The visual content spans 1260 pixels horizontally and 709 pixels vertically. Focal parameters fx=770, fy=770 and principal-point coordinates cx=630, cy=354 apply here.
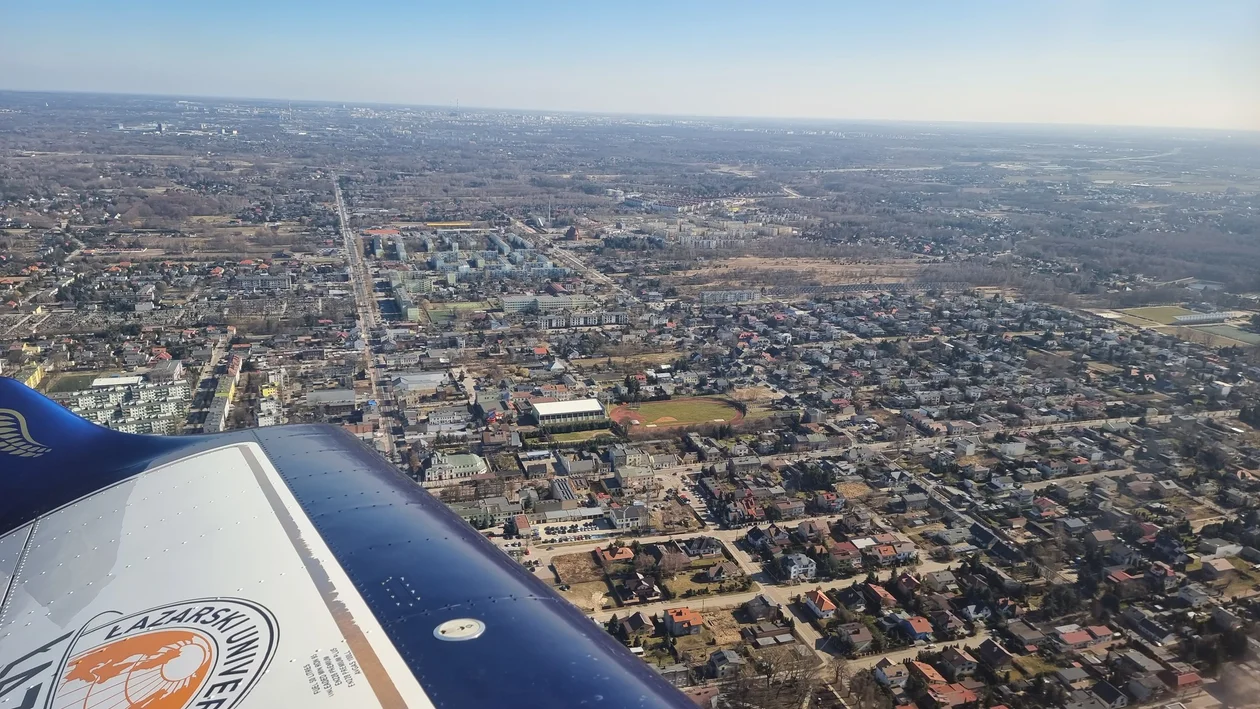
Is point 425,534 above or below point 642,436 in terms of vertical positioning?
above

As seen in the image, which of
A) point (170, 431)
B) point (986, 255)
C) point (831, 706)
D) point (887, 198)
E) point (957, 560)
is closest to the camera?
point (831, 706)

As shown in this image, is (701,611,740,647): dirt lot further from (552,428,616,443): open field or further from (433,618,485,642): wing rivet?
(433,618,485,642): wing rivet

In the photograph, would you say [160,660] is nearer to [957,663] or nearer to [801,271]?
[957,663]

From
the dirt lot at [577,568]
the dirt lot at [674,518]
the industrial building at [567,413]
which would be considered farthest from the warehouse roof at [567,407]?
the dirt lot at [577,568]

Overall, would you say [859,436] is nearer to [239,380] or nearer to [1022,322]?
[1022,322]

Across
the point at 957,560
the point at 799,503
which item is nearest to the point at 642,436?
the point at 799,503

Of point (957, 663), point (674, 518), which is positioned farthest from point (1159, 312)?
point (957, 663)

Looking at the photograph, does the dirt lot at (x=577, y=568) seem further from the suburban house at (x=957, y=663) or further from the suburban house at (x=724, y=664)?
the suburban house at (x=957, y=663)
